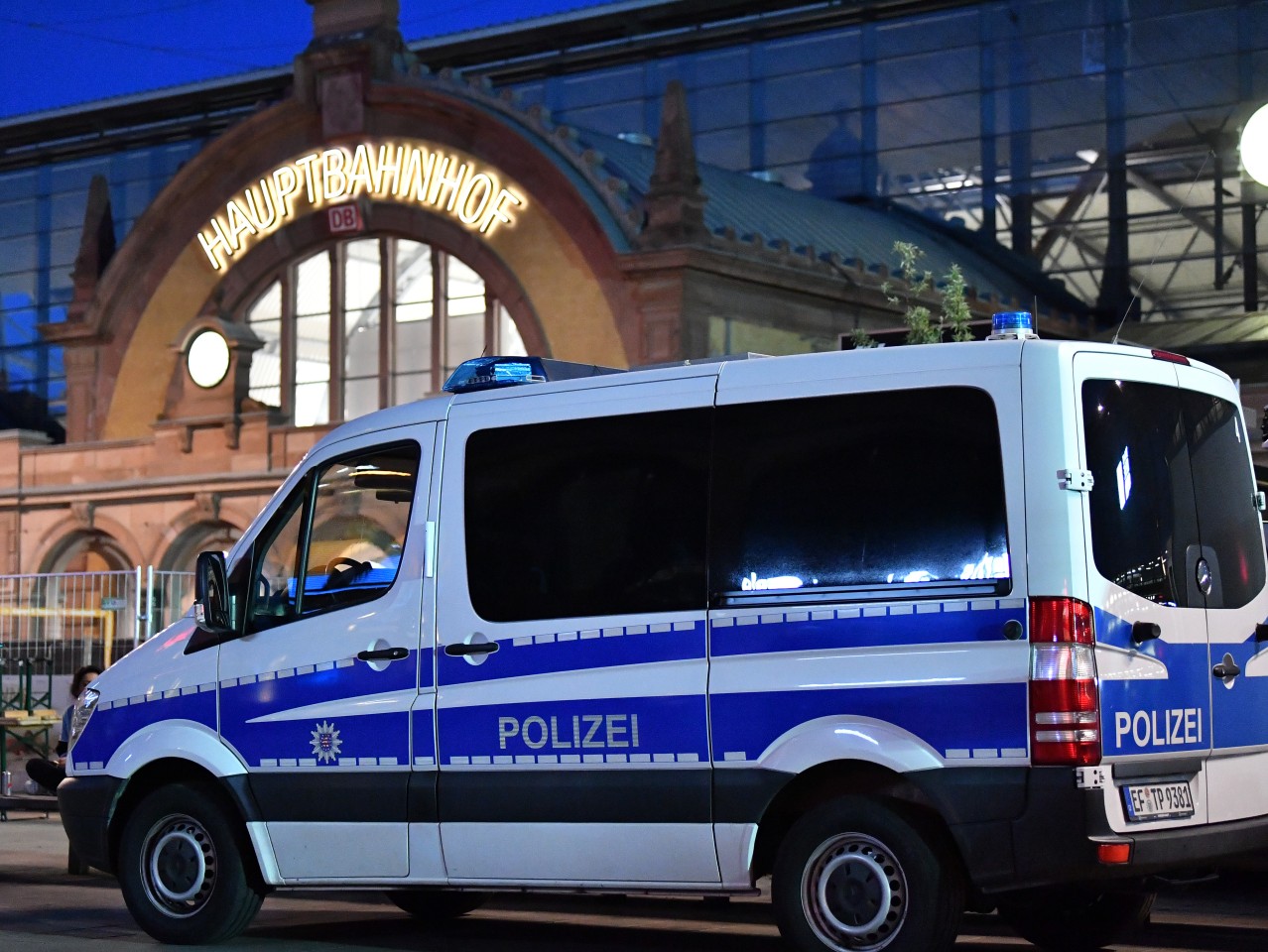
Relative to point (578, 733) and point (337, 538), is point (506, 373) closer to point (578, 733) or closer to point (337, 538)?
point (337, 538)

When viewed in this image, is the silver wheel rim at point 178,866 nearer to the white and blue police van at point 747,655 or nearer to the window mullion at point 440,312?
the white and blue police van at point 747,655

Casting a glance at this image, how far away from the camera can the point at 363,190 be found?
29859 millimetres

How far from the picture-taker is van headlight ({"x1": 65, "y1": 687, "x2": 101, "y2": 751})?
10.1 metres

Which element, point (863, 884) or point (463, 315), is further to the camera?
point (463, 315)

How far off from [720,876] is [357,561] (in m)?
2.37

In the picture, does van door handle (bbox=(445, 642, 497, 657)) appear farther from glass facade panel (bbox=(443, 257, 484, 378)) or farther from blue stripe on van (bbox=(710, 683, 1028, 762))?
glass facade panel (bbox=(443, 257, 484, 378))

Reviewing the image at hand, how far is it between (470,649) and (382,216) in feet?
71.5

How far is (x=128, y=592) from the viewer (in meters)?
23.4

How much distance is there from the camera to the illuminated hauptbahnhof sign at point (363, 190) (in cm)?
2853

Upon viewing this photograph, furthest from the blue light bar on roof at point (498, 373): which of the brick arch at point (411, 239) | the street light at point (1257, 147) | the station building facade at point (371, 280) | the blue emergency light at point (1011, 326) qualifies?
the brick arch at point (411, 239)

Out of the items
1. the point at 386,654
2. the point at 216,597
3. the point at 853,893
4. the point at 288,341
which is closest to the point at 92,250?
the point at 288,341

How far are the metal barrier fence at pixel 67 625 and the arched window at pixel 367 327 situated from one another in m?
6.71

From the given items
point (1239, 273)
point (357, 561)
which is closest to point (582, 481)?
point (357, 561)

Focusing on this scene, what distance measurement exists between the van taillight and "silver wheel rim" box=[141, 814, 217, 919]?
4152mm
